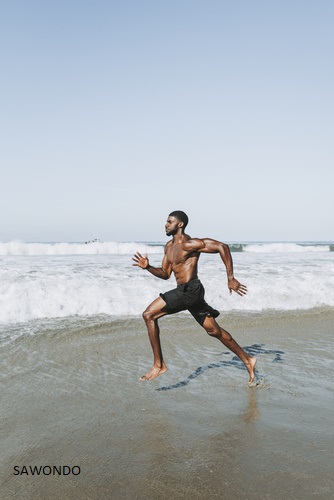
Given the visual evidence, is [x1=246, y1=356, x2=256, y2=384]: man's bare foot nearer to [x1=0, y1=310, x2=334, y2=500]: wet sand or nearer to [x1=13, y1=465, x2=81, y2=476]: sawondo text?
[x1=0, y1=310, x2=334, y2=500]: wet sand

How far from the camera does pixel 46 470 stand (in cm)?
301

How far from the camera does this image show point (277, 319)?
934 centimetres

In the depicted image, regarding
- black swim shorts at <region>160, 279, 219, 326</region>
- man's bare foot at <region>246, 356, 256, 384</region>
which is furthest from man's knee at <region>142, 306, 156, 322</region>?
man's bare foot at <region>246, 356, 256, 384</region>

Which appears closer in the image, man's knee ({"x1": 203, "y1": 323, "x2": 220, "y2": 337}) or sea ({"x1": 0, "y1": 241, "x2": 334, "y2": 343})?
man's knee ({"x1": 203, "y1": 323, "x2": 220, "y2": 337})

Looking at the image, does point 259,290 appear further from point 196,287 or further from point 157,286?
point 196,287

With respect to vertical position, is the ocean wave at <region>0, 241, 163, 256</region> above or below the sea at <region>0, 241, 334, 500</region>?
above

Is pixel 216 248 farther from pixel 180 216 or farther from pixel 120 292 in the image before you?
pixel 120 292

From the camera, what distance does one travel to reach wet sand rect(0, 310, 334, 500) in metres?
2.82

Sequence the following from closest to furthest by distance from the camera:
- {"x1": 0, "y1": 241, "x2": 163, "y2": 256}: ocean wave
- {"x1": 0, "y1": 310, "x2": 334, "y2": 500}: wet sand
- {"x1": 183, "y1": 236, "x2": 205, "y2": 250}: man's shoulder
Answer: {"x1": 0, "y1": 310, "x2": 334, "y2": 500}: wet sand
{"x1": 183, "y1": 236, "x2": 205, "y2": 250}: man's shoulder
{"x1": 0, "y1": 241, "x2": 163, "y2": 256}: ocean wave

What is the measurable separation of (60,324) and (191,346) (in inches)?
108

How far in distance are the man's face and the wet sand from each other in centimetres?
176

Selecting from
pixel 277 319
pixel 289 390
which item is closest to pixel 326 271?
pixel 277 319

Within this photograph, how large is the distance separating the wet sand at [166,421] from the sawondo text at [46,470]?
4 cm

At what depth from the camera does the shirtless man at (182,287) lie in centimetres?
482
